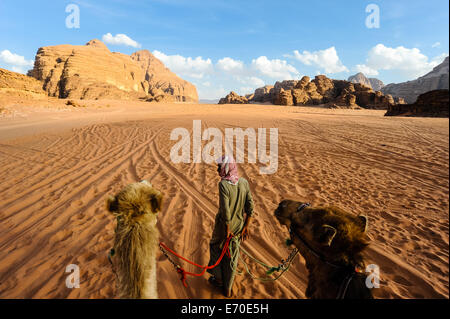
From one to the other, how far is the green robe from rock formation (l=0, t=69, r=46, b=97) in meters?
47.4

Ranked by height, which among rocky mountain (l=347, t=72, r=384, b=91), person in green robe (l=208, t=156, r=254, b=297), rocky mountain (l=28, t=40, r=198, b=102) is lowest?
person in green robe (l=208, t=156, r=254, b=297)

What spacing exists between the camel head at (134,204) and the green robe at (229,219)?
2.60 feet

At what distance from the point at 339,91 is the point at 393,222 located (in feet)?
186

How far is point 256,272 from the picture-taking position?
3064 mm

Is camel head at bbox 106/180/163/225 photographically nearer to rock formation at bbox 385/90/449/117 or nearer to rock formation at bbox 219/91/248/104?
rock formation at bbox 385/90/449/117

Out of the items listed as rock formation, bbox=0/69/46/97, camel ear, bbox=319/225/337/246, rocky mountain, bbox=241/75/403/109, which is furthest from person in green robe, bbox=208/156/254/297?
rock formation, bbox=0/69/46/97

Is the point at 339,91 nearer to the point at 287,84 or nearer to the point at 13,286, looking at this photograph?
the point at 287,84

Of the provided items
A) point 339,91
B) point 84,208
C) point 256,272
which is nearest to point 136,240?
point 256,272

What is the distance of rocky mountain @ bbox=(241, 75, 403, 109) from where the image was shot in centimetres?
4234

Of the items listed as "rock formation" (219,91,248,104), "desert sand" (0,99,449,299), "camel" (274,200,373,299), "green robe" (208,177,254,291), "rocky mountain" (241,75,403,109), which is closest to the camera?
"camel" (274,200,373,299)

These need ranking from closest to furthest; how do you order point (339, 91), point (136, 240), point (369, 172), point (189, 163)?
point (136, 240), point (369, 172), point (189, 163), point (339, 91)

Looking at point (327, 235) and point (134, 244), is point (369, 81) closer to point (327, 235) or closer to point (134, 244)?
point (327, 235)

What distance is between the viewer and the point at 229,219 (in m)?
2.21

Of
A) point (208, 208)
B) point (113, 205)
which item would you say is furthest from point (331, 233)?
point (208, 208)
